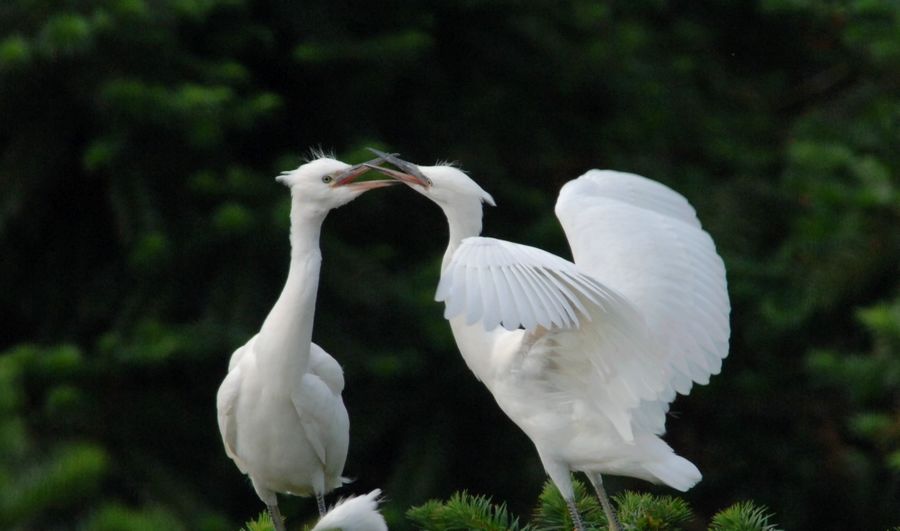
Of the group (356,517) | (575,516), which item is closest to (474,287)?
(356,517)

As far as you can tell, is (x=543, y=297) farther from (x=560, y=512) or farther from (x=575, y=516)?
(x=560, y=512)

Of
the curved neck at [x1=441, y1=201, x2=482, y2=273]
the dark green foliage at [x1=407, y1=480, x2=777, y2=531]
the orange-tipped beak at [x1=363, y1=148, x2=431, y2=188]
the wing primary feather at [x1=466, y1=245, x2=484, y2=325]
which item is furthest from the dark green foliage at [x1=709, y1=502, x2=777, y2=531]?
the orange-tipped beak at [x1=363, y1=148, x2=431, y2=188]

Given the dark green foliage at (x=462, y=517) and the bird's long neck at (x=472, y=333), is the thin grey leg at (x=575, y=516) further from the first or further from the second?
the bird's long neck at (x=472, y=333)

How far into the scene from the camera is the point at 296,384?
322cm

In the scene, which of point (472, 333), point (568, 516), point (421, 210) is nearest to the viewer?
point (568, 516)

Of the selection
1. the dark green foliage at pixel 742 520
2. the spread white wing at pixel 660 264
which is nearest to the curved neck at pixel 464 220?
the spread white wing at pixel 660 264

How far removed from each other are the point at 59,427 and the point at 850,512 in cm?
357

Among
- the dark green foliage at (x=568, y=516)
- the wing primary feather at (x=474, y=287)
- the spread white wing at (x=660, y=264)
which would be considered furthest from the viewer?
the spread white wing at (x=660, y=264)

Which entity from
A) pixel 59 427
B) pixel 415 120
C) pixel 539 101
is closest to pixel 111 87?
pixel 59 427

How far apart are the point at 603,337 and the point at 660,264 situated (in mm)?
297

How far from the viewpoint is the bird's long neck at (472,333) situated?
3.25m

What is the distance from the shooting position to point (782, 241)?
6.38 metres

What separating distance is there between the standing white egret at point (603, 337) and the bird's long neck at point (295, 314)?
28 centimetres

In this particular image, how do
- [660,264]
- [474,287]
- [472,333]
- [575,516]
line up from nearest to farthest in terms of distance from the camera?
1. [474,287]
2. [575,516]
3. [660,264]
4. [472,333]
